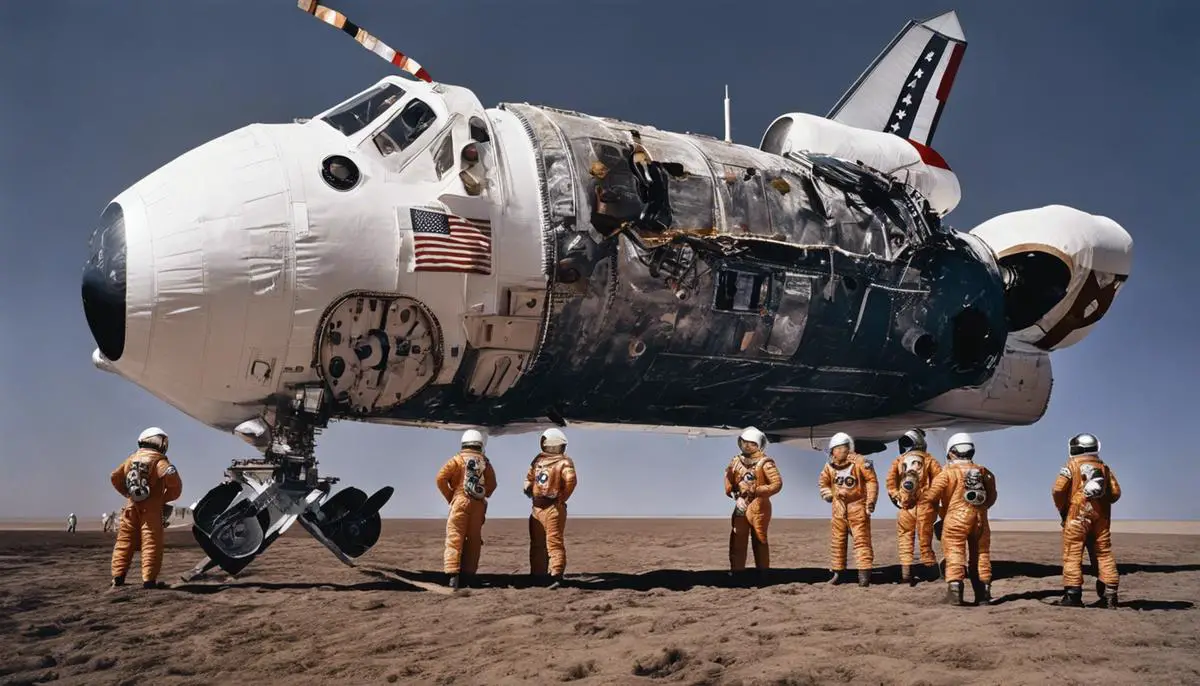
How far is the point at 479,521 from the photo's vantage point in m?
11.4

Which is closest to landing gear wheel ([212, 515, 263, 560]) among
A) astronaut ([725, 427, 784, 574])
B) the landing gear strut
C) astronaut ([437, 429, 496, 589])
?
the landing gear strut

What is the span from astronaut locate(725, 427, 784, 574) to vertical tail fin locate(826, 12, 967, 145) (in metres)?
7.64

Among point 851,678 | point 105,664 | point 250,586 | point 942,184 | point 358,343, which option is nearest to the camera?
point 851,678

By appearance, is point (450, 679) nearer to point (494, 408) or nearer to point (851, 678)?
point (851, 678)

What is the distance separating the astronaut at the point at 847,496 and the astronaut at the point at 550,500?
3326 mm

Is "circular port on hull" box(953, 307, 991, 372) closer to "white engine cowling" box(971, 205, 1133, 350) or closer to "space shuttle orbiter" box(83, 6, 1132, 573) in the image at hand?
"space shuttle orbiter" box(83, 6, 1132, 573)

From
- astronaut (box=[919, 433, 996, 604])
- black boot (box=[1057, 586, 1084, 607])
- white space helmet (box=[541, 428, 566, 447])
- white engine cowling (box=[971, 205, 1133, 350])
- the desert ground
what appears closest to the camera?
the desert ground

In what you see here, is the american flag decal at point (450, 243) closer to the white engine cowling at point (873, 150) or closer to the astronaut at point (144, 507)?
the astronaut at point (144, 507)

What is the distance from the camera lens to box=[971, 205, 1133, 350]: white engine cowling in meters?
14.0

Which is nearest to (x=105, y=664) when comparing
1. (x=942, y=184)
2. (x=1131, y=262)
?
(x=942, y=184)

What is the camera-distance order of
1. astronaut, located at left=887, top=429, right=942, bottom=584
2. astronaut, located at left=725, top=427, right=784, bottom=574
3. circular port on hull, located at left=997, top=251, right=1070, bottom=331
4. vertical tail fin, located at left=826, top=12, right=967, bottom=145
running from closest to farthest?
1. astronaut, located at left=887, top=429, right=942, bottom=584
2. astronaut, located at left=725, top=427, right=784, bottom=574
3. circular port on hull, located at left=997, top=251, right=1070, bottom=331
4. vertical tail fin, located at left=826, top=12, right=967, bottom=145

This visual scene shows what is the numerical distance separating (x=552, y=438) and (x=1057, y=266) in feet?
24.9

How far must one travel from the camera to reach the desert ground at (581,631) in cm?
679

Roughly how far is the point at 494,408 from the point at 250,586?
10.9 feet
